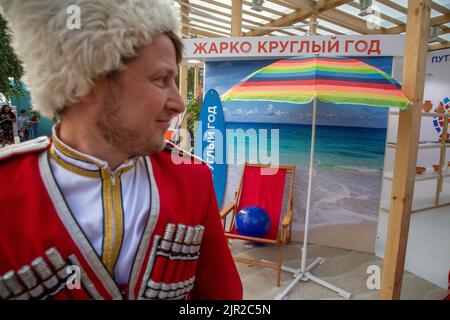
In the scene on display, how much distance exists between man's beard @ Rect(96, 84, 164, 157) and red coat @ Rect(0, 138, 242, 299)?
0.15 metres

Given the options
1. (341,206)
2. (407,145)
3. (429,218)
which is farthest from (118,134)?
(429,218)

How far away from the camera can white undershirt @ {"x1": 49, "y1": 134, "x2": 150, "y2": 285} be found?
33.1 inches

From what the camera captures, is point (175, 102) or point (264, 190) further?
point (264, 190)

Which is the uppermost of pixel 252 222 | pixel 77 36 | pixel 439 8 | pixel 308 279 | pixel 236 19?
pixel 439 8

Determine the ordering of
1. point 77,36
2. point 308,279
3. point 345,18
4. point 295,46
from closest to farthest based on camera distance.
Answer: point 77,36
point 308,279
point 295,46
point 345,18

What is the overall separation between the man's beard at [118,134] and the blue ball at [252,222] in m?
2.42

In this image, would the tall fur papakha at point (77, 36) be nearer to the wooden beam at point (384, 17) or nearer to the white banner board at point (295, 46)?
the white banner board at point (295, 46)

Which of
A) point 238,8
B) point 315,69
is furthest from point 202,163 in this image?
point 238,8

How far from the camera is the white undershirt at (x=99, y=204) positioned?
2.76 ft

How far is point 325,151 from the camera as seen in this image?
146 inches

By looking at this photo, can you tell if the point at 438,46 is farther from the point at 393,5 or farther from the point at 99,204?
the point at 99,204

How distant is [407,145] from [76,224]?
2033mm
